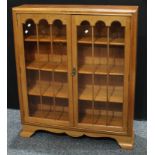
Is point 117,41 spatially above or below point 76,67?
above

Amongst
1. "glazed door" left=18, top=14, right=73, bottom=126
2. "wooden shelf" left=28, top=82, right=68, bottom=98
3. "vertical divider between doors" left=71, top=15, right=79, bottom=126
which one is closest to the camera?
"vertical divider between doors" left=71, top=15, right=79, bottom=126

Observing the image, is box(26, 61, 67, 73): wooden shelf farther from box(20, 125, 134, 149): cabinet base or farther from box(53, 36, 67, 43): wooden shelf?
box(20, 125, 134, 149): cabinet base

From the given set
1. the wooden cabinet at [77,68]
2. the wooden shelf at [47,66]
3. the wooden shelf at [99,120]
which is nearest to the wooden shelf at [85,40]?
the wooden cabinet at [77,68]

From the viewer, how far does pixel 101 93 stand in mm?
2234

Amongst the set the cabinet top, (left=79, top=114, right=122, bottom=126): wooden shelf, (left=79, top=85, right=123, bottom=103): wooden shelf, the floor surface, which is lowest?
the floor surface

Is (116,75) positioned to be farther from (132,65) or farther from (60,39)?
(60,39)

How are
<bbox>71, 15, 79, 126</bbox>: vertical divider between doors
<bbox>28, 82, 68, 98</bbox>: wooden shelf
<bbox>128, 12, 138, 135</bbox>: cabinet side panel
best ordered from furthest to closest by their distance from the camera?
<bbox>28, 82, 68, 98</bbox>: wooden shelf < <bbox>71, 15, 79, 126</bbox>: vertical divider between doors < <bbox>128, 12, 138, 135</bbox>: cabinet side panel

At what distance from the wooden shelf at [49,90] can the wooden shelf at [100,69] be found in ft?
0.66

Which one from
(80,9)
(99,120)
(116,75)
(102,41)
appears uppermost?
(80,9)

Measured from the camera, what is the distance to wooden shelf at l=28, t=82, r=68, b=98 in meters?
2.28

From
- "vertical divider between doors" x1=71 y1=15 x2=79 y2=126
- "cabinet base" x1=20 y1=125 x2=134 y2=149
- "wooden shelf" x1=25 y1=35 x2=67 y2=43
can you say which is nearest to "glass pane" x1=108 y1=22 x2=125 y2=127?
"cabinet base" x1=20 y1=125 x2=134 y2=149

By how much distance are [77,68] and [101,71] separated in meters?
0.17

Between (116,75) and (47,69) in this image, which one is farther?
(47,69)

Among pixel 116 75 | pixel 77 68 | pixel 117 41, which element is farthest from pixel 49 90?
pixel 117 41
